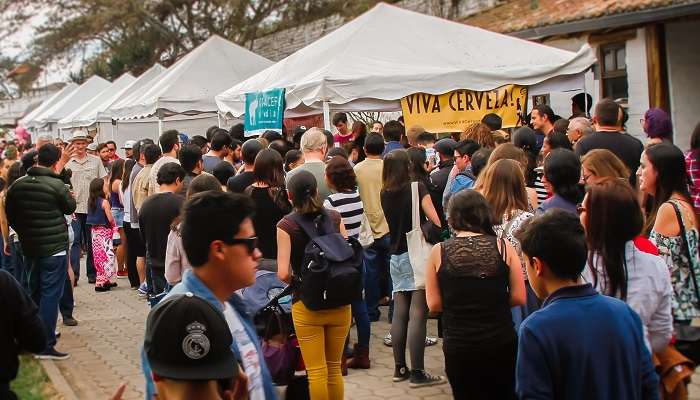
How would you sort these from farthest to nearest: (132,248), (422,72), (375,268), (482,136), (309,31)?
1. (309,31)
2. (132,248)
3. (422,72)
4. (375,268)
5. (482,136)

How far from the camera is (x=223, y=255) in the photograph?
2.67m

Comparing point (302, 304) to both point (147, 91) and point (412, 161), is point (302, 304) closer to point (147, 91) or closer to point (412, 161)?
point (412, 161)

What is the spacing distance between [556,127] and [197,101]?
8753 millimetres

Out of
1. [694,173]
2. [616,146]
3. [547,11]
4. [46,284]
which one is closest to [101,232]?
[46,284]

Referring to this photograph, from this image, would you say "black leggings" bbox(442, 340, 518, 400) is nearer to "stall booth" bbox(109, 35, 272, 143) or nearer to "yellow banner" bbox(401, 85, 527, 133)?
"yellow banner" bbox(401, 85, 527, 133)

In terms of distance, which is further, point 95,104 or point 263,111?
point 95,104

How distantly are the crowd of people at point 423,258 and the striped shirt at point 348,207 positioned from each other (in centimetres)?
1

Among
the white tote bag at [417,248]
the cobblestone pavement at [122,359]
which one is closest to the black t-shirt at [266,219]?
the white tote bag at [417,248]

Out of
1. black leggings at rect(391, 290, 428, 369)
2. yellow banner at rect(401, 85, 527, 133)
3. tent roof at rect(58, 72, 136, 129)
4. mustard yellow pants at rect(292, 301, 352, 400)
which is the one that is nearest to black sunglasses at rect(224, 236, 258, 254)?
mustard yellow pants at rect(292, 301, 352, 400)

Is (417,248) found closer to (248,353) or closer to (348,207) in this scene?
(348,207)

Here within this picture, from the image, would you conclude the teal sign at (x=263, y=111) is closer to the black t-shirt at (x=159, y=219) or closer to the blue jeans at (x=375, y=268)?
the blue jeans at (x=375, y=268)

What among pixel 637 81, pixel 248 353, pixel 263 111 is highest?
pixel 637 81

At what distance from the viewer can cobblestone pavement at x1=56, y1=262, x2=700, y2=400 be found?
6.72 meters

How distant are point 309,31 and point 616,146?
953 inches
